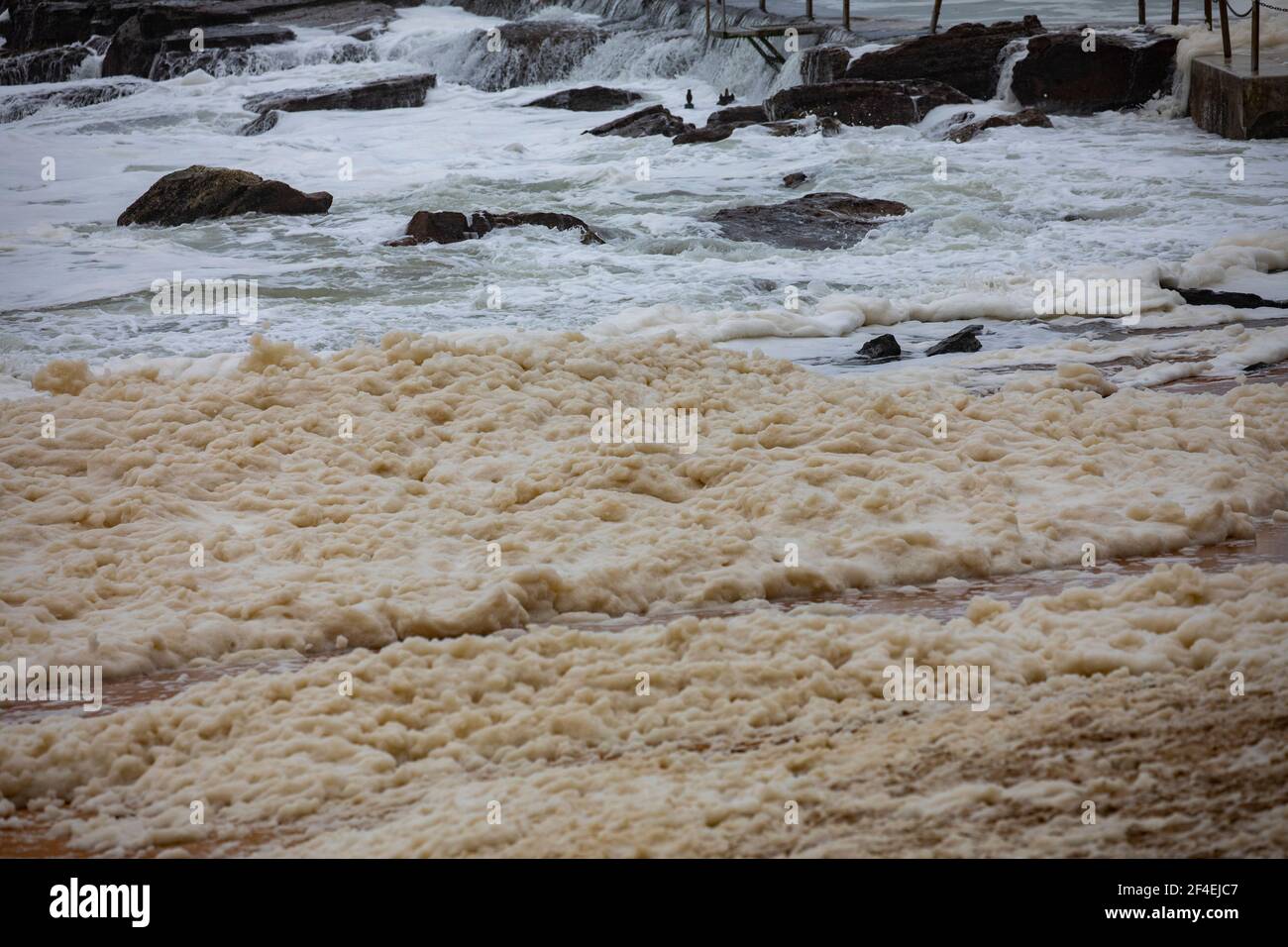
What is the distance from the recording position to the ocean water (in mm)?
8875

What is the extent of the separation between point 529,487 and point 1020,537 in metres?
1.88

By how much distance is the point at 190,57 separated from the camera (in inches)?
1064

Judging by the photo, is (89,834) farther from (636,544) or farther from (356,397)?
(356,397)

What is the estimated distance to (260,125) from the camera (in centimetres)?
2156

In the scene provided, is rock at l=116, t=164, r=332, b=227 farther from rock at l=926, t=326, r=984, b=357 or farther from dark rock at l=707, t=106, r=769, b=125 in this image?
rock at l=926, t=326, r=984, b=357

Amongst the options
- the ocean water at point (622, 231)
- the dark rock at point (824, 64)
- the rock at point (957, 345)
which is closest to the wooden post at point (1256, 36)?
the ocean water at point (622, 231)

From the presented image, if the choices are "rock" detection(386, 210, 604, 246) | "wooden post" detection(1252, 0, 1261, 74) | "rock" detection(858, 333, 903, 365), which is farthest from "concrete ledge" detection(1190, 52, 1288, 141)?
"rock" detection(858, 333, 903, 365)

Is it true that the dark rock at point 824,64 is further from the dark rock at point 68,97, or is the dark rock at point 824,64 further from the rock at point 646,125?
the dark rock at point 68,97

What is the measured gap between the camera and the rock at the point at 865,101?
1816 cm

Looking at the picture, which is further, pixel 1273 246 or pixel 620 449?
pixel 1273 246

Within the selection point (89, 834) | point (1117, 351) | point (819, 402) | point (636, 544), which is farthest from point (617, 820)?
point (1117, 351)

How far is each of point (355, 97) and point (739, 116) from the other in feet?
25.5

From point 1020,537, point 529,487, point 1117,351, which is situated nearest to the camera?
point 1020,537

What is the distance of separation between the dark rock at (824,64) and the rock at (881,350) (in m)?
12.6
